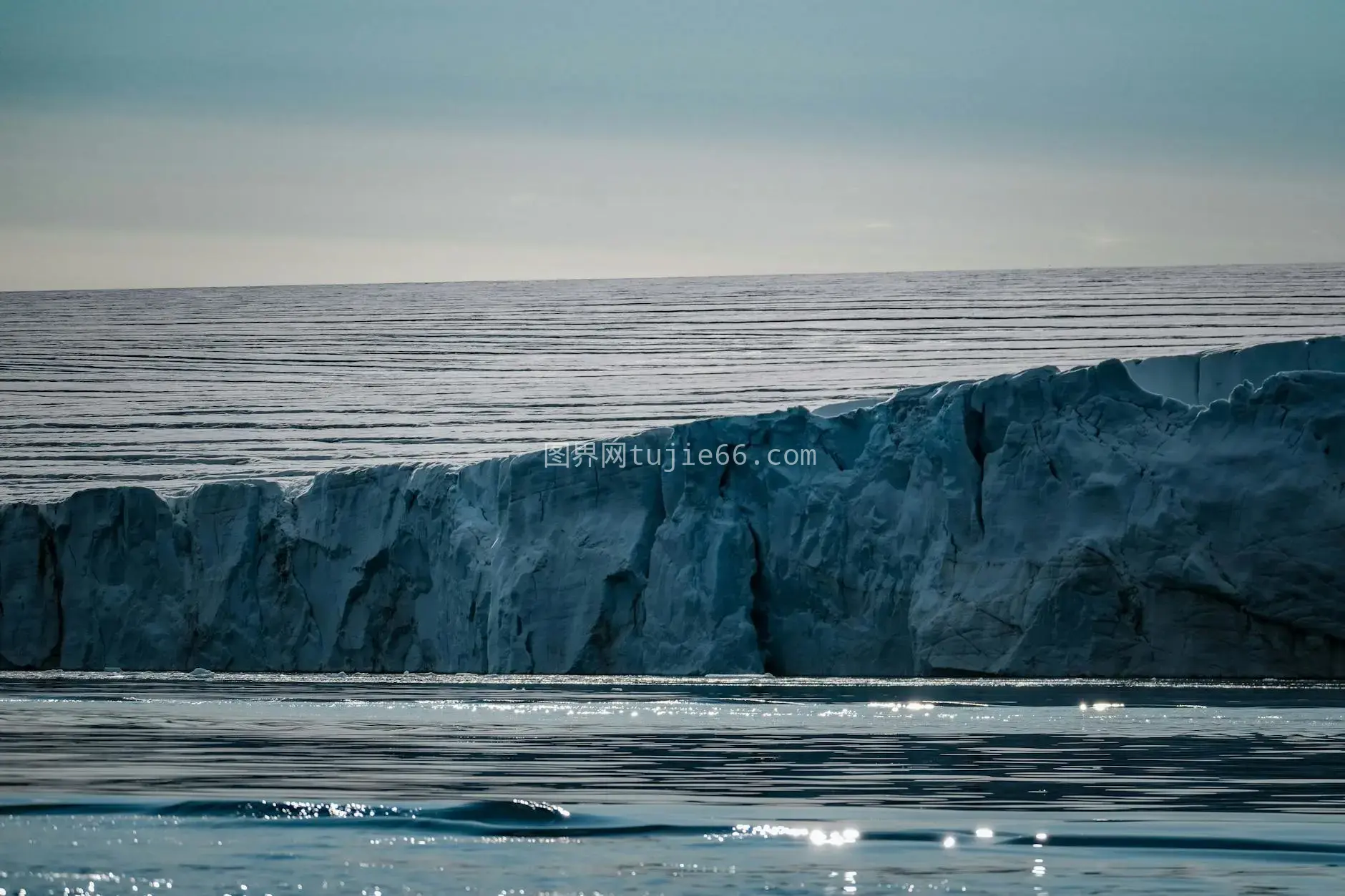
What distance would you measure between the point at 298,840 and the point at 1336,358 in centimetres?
1898

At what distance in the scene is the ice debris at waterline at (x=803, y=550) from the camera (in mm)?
21000

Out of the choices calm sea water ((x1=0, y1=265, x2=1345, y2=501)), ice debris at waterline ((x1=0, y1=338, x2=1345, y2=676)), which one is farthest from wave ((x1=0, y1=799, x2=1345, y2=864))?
calm sea water ((x1=0, y1=265, x2=1345, y2=501))

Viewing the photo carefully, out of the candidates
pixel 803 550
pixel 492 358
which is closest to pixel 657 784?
pixel 803 550

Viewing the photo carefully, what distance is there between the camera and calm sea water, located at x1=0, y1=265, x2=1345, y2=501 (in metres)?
43.7

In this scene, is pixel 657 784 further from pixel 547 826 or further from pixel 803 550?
pixel 803 550

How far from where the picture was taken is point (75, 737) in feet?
40.2

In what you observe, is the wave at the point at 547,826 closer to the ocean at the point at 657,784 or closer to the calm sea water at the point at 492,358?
the ocean at the point at 657,784

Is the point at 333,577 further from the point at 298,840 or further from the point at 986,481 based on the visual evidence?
the point at 298,840

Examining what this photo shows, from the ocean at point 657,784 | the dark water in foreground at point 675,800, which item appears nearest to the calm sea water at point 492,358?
the ocean at point 657,784

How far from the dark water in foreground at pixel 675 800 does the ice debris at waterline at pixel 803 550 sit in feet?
16.6

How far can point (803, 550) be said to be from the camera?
75.8ft

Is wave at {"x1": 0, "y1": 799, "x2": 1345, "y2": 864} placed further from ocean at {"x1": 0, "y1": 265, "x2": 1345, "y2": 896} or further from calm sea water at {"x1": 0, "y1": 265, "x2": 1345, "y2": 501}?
calm sea water at {"x1": 0, "y1": 265, "x2": 1345, "y2": 501}

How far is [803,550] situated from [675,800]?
1502 cm

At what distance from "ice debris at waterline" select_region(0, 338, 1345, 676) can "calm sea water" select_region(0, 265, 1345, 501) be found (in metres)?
8.07
